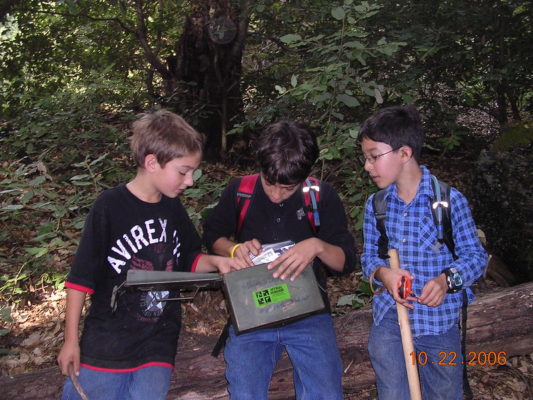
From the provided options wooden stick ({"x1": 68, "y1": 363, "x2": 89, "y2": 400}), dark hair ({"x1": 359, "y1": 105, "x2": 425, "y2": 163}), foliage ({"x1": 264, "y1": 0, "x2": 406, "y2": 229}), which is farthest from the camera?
foliage ({"x1": 264, "y1": 0, "x2": 406, "y2": 229})

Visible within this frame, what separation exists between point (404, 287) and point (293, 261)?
21.9 inches

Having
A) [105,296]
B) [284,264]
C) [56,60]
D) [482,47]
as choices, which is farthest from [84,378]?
[56,60]

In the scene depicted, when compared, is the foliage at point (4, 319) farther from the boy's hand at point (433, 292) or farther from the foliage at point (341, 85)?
the boy's hand at point (433, 292)

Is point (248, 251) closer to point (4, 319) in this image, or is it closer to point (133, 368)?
point (133, 368)

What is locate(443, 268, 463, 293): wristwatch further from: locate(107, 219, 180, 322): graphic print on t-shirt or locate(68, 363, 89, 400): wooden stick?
locate(68, 363, 89, 400): wooden stick

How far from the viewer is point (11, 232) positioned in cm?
523

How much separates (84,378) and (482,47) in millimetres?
5097

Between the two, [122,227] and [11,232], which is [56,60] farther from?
[122,227]

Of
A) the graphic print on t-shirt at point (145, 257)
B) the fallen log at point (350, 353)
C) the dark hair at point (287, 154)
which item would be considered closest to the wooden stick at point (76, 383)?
the graphic print on t-shirt at point (145, 257)

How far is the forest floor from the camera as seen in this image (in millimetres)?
3473

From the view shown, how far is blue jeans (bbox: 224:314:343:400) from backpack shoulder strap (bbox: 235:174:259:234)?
63cm

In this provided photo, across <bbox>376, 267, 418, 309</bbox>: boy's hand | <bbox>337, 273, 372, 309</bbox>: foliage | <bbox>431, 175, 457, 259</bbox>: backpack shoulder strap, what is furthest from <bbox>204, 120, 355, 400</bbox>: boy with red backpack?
<bbox>337, 273, 372, 309</bbox>: foliage

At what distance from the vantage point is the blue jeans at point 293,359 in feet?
8.15

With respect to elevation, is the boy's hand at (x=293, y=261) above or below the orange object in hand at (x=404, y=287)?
above
